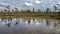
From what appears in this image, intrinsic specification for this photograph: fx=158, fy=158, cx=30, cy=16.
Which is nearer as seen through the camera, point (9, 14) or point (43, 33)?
point (43, 33)

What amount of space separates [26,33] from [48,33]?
3.76 ft

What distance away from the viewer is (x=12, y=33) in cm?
804

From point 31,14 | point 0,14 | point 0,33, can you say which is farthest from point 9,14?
point 0,33

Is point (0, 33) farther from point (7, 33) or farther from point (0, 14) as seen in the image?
point (0, 14)

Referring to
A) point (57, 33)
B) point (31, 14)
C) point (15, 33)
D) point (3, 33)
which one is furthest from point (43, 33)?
point (31, 14)

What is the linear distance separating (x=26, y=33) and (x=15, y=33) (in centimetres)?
56

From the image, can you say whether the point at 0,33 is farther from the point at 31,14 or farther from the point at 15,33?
the point at 31,14

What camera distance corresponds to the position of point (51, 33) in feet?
27.2

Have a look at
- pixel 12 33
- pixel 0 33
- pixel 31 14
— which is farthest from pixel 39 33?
pixel 31 14

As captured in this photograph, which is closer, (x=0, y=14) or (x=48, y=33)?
(x=48, y=33)

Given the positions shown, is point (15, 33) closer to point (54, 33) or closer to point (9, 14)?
point (54, 33)

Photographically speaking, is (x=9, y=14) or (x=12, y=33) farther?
(x=9, y=14)

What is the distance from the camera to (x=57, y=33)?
8.33 m

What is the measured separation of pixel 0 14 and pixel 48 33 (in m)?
13.1
